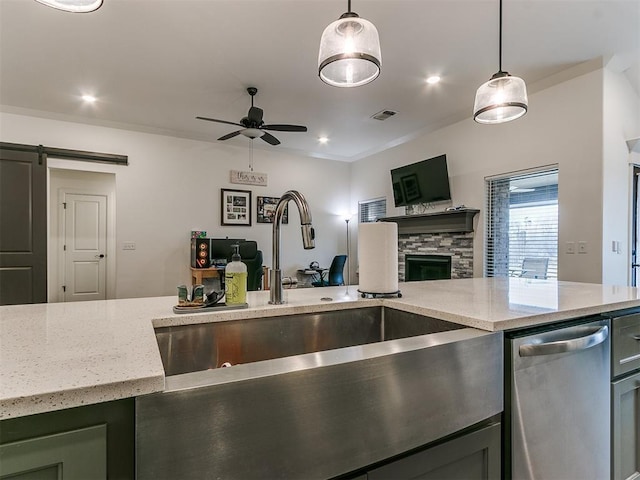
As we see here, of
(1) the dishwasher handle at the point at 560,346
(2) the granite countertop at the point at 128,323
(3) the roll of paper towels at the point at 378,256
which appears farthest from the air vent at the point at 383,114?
(1) the dishwasher handle at the point at 560,346

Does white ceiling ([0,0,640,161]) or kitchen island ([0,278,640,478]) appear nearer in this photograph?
kitchen island ([0,278,640,478])

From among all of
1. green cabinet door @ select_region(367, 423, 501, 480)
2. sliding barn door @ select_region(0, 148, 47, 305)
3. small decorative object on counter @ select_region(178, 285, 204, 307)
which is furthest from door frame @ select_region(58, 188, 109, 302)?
green cabinet door @ select_region(367, 423, 501, 480)

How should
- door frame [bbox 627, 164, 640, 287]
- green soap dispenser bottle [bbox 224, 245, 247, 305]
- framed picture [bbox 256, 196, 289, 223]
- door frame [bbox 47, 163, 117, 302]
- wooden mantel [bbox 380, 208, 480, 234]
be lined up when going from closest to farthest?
green soap dispenser bottle [bbox 224, 245, 247, 305], door frame [bbox 627, 164, 640, 287], wooden mantel [bbox 380, 208, 480, 234], door frame [bbox 47, 163, 117, 302], framed picture [bbox 256, 196, 289, 223]

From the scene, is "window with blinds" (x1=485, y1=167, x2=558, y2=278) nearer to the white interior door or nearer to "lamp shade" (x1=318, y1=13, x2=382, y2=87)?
"lamp shade" (x1=318, y1=13, x2=382, y2=87)

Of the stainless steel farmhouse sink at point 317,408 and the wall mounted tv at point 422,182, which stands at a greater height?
the wall mounted tv at point 422,182

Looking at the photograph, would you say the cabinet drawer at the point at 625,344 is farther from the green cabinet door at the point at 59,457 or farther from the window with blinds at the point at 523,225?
the window with blinds at the point at 523,225

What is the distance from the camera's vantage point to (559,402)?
1079mm

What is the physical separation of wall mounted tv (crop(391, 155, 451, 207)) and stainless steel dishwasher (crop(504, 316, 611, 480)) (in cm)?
369

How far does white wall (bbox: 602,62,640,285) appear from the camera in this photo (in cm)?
318

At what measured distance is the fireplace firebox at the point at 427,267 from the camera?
188 inches

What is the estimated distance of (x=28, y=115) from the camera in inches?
173

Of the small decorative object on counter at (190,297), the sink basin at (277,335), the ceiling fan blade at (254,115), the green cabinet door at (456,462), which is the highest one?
the ceiling fan blade at (254,115)

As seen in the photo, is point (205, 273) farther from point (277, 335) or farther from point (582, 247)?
point (582, 247)

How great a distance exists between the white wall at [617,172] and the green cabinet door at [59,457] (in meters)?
3.95
